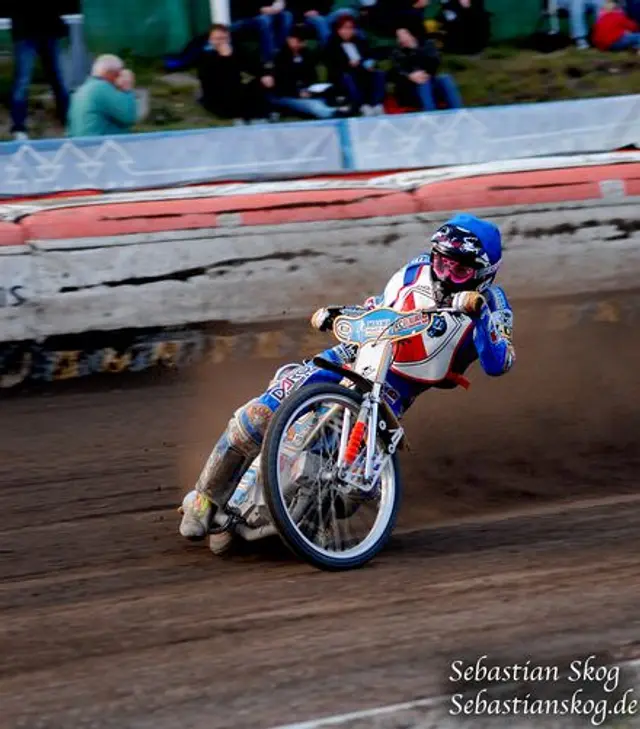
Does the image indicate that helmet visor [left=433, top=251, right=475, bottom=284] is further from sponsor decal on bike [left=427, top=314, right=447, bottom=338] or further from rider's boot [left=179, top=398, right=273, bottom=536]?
rider's boot [left=179, top=398, right=273, bottom=536]

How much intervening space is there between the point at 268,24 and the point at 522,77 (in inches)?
141

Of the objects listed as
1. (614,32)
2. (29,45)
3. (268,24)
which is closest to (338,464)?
(29,45)

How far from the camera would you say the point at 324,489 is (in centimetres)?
586

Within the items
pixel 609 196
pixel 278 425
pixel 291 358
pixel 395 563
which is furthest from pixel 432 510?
pixel 609 196

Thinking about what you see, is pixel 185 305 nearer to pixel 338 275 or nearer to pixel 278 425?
pixel 338 275

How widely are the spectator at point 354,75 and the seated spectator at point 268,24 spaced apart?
21.4 inches

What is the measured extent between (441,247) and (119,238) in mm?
3297

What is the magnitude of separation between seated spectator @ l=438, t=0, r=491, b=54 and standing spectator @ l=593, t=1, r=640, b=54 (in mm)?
1334

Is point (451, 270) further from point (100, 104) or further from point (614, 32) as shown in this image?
point (614, 32)

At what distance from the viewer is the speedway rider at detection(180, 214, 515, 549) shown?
6004 mm

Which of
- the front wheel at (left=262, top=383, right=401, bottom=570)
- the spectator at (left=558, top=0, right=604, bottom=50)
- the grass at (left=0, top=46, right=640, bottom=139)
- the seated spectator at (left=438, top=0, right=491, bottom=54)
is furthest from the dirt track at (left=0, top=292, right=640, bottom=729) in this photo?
the spectator at (left=558, top=0, right=604, bottom=50)

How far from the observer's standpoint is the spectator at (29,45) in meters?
12.9

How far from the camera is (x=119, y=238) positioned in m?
8.88

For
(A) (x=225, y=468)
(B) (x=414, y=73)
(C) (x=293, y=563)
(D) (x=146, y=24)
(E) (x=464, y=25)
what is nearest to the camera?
(C) (x=293, y=563)
